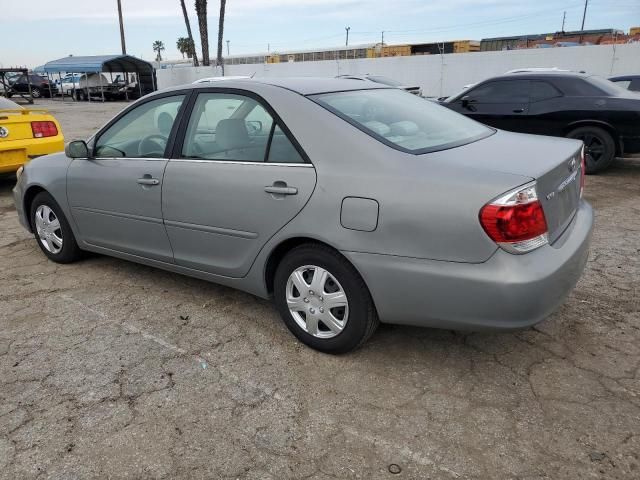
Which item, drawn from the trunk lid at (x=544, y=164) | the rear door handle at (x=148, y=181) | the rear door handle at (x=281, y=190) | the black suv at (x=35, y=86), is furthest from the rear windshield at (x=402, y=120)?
the black suv at (x=35, y=86)

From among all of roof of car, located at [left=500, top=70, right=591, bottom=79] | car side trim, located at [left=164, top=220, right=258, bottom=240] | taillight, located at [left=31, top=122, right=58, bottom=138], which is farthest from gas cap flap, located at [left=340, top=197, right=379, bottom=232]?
roof of car, located at [left=500, top=70, right=591, bottom=79]

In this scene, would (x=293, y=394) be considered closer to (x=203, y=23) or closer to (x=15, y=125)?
(x=15, y=125)

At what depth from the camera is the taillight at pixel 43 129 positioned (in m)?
7.16

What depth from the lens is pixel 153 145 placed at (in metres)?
3.67

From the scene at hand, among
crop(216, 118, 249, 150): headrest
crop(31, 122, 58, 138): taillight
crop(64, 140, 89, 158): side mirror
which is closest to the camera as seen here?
crop(216, 118, 249, 150): headrest

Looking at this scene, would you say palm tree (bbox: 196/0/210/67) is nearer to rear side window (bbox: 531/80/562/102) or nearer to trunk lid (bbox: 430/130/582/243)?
rear side window (bbox: 531/80/562/102)

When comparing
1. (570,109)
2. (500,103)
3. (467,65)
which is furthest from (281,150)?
(467,65)

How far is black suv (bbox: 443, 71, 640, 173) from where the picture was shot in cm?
742

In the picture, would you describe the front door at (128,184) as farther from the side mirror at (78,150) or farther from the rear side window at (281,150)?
the rear side window at (281,150)

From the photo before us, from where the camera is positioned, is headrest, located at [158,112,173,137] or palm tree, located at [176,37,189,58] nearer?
headrest, located at [158,112,173,137]

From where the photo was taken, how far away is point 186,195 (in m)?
3.37

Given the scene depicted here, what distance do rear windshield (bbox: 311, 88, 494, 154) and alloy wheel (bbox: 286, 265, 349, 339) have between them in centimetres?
80

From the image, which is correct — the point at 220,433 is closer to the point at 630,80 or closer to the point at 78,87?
the point at 630,80

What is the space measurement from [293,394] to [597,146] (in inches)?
268
